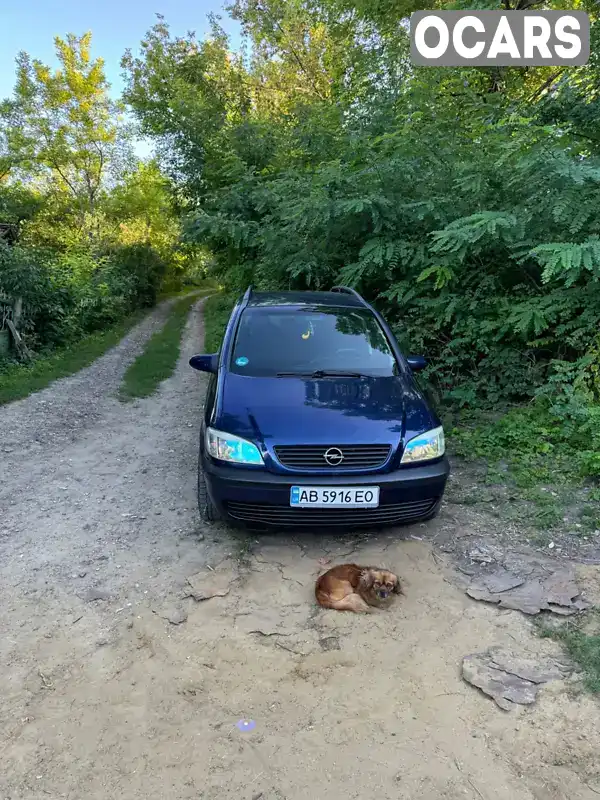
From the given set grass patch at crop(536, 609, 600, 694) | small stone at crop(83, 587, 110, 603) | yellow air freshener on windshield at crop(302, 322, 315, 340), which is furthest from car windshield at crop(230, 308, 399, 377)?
grass patch at crop(536, 609, 600, 694)

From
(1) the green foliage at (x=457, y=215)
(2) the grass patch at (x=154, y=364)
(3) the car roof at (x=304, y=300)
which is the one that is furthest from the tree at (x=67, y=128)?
(3) the car roof at (x=304, y=300)

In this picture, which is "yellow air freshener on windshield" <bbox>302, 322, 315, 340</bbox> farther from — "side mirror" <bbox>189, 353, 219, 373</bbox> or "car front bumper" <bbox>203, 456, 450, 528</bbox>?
"car front bumper" <bbox>203, 456, 450, 528</bbox>

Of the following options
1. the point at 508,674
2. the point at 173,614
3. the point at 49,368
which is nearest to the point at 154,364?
the point at 49,368

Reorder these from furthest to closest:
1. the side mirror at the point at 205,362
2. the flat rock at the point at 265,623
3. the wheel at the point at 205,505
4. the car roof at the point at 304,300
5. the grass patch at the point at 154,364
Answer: the grass patch at the point at 154,364 → the car roof at the point at 304,300 → the side mirror at the point at 205,362 → the wheel at the point at 205,505 → the flat rock at the point at 265,623

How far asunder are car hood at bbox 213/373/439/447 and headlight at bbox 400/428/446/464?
0.18ft

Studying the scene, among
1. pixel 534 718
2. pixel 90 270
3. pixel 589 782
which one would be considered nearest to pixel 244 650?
pixel 534 718

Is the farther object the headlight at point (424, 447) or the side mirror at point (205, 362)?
the side mirror at point (205, 362)

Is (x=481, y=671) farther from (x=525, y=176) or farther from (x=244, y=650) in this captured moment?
(x=525, y=176)

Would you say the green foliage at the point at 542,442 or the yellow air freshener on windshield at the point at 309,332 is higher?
the yellow air freshener on windshield at the point at 309,332

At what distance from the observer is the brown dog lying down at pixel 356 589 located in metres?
3.05

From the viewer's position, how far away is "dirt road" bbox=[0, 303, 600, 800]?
6.63 ft

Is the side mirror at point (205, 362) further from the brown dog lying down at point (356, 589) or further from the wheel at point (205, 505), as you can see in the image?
the brown dog lying down at point (356, 589)

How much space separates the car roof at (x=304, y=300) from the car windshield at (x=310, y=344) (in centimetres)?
14

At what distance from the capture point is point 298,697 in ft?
7.89
